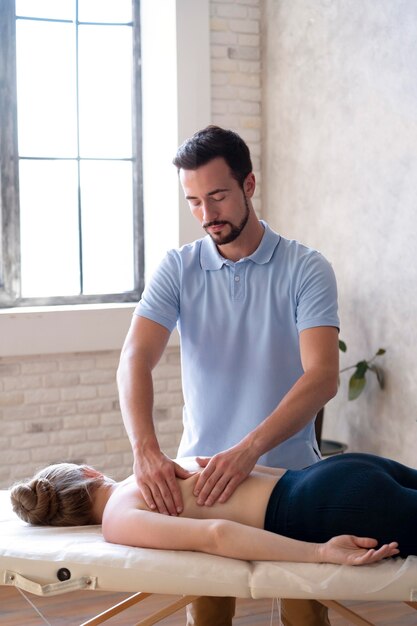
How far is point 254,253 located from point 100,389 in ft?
7.03

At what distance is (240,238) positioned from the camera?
7.54ft

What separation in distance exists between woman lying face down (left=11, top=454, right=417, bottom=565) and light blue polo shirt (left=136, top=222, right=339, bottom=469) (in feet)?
0.55

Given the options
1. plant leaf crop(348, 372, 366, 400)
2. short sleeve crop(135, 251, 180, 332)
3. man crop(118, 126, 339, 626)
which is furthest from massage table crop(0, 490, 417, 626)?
plant leaf crop(348, 372, 366, 400)

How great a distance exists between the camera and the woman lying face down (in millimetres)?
1829

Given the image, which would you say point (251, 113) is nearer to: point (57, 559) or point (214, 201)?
point (214, 201)

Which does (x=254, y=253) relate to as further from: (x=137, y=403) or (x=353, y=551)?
(x=353, y=551)

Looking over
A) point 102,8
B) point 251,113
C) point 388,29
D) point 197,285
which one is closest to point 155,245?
point 251,113

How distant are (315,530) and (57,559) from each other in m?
0.55

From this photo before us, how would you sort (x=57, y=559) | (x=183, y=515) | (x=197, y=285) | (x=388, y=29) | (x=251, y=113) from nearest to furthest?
(x=57, y=559) < (x=183, y=515) < (x=197, y=285) < (x=388, y=29) < (x=251, y=113)

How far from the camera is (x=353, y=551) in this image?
5.91ft

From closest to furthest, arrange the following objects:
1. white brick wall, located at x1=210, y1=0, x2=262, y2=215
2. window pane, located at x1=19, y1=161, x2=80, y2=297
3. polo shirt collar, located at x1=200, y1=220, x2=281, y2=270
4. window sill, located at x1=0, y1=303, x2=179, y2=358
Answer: polo shirt collar, located at x1=200, y1=220, x2=281, y2=270
window sill, located at x1=0, y1=303, x2=179, y2=358
white brick wall, located at x1=210, y1=0, x2=262, y2=215
window pane, located at x1=19, y1=161, x2=80, y2=297

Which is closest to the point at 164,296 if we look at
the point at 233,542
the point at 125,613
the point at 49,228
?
the point at 233,542

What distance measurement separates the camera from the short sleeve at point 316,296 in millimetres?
2176

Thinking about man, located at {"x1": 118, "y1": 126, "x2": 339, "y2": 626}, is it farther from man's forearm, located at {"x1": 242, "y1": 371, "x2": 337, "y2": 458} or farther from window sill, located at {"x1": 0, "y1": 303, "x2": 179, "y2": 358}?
window sill, located at {"x1": 0, "y1": 303, "x2": 179, "y2": 358}
